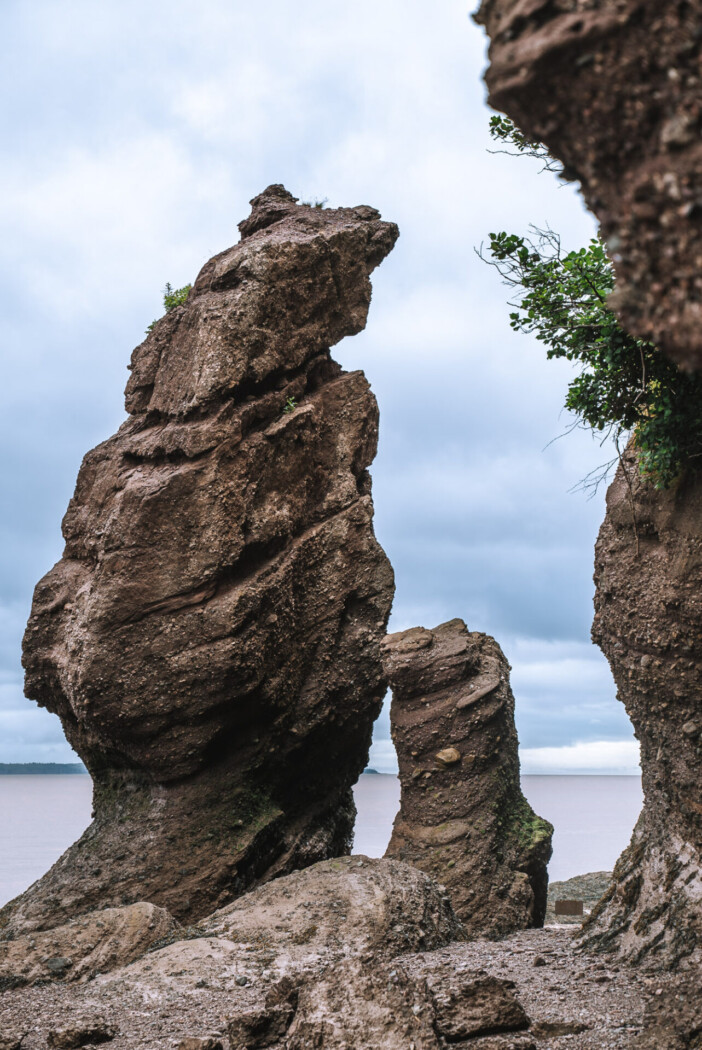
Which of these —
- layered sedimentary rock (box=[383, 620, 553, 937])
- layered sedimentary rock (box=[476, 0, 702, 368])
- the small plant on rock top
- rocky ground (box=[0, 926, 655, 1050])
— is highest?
the small plant on rock top

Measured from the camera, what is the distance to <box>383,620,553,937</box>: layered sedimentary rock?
57.0 ft

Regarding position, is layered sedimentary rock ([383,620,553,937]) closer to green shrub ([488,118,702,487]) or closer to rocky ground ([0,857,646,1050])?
rocky ground ([0,857,646,1050])

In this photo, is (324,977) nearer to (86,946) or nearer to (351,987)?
(351,987)

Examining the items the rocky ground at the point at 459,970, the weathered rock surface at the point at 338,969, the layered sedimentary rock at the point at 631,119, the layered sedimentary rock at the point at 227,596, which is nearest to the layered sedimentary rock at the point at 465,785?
the layered sedimentary rock at the point at 227,596

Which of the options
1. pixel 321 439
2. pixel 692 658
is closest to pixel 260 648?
pixel 321 439

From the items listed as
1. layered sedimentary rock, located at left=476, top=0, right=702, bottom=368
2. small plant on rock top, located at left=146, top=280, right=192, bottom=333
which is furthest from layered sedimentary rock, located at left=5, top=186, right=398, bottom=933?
layered sedimentary rock, located at left=476, top=0, right=702, bottom=368

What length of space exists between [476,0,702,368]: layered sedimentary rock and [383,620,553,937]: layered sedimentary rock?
1403cm

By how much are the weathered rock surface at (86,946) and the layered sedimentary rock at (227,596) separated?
2.89m

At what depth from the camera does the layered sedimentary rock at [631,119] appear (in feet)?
17.0

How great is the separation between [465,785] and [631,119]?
1503 cm

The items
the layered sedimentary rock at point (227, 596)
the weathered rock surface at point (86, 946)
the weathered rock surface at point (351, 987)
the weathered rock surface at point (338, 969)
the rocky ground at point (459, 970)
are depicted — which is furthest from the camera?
the layered sedimentary rock at point (227, 596)

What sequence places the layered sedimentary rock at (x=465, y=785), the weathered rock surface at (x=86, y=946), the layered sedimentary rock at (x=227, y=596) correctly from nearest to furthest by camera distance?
1. the weathered rock surface at (x=86, y=946)
2. the layered sedimentary rock at (x=465, y=785)
3. the layered sedimentary rock at (x=227, y=596)

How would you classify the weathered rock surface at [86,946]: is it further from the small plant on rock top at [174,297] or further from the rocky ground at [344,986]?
the small plant on rock top at [174,297]

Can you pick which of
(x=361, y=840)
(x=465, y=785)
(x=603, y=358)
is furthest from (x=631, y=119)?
(x=361, y=840)
